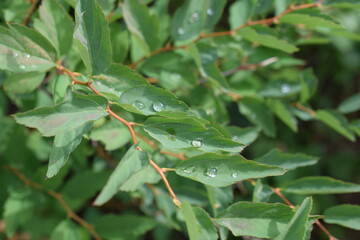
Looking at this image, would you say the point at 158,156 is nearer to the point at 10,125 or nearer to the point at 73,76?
the point at 73,76

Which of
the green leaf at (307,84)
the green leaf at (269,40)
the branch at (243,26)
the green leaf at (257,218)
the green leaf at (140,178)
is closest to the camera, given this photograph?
the green leaf at (257,218)

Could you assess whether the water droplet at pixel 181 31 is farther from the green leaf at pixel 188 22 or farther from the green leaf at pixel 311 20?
the green leaf at pixel 311 20

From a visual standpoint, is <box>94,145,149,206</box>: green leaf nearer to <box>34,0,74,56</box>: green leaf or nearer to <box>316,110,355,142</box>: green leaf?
<box>34,0,74,56</box>: green leaf

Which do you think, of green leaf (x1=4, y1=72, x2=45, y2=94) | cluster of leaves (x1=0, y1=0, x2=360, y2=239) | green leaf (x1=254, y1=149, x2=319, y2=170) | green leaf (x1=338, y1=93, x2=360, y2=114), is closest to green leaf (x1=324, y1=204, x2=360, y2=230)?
cluster of leaves (x1=0, y1=0, x2=360, y2=239)

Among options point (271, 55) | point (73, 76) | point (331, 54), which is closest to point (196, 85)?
point (271, 55)

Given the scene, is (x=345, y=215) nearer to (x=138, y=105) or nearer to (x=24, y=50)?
(x=138, y=105)

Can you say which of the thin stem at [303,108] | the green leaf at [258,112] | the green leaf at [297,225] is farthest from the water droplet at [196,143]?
the thin stem at [303,108]
